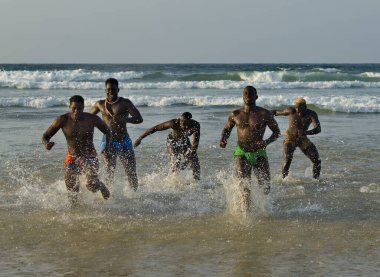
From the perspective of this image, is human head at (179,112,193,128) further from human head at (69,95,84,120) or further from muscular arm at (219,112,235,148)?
human head at (69,95,84,120)

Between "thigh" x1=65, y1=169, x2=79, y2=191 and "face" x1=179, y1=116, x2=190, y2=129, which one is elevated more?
"face" x1=179, y1=116, x2=190, y2=129

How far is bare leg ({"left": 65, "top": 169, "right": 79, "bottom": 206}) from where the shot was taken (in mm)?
6891

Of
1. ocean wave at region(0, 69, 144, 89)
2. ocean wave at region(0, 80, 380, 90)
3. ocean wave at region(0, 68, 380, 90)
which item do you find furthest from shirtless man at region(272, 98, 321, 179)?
ocean wave at region(0, 69, 144, 89)

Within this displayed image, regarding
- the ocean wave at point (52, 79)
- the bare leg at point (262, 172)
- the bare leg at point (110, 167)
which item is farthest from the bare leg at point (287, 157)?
the ocean wave at point (52, 79)

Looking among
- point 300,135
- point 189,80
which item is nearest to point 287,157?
point 300,135

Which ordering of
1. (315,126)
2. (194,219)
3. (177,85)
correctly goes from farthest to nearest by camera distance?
(177,85)
(315,126)
(194,219)

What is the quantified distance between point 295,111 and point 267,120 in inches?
102

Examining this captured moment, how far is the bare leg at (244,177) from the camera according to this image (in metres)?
6.70

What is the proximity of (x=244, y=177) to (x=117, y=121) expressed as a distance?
6.63 feet

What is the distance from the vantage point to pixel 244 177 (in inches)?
267

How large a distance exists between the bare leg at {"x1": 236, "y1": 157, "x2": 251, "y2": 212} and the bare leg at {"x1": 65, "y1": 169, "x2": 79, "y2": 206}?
190 centimetres

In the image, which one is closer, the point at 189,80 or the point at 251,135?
the point at 251,135

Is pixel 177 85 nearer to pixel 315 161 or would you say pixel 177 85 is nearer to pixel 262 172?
pixel 315 161

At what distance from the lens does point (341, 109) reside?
20359 millimetres
